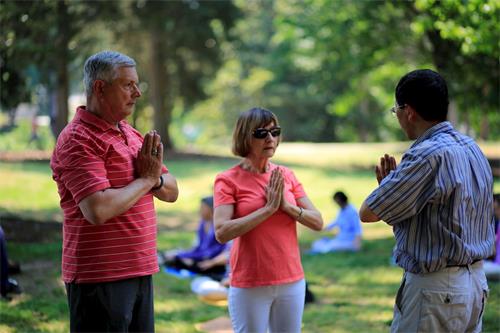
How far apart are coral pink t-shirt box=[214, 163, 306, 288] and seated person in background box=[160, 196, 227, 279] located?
14.2 feet

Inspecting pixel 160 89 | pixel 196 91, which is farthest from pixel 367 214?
pixel 196 91

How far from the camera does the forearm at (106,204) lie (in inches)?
107

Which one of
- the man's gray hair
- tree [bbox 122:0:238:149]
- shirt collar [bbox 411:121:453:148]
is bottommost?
shirt collar [bbox 411:121:453:148]

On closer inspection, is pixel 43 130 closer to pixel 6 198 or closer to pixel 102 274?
pixel 6 198

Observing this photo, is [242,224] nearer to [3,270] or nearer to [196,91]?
[3,270]

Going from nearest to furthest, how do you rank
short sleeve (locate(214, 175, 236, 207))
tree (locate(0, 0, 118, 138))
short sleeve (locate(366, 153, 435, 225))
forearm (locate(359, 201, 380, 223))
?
short sleeve (locate(366, 153, 435, 225)) < forearm (locate(359, 201, 380, 223)) < short sleeve (locate(214, 175, 236, 207)) < tree (locate(0, 0, 118, 138))

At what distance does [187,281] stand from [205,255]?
51 cm

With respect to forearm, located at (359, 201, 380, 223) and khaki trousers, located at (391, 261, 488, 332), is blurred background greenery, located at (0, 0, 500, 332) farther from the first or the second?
forearm, located at (359, 201, 380, 223)

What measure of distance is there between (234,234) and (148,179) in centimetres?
84

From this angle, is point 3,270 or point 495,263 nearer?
point 3,270

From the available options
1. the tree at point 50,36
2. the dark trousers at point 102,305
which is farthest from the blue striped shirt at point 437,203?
the tree at point 50,36

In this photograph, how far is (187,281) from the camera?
8.00 metres

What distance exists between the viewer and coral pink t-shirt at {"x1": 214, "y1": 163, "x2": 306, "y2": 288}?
363 cm

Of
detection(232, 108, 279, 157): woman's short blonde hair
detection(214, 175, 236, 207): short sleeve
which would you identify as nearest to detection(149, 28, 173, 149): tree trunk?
detection(232, 108, 279, 157): woman's short blonde hair
